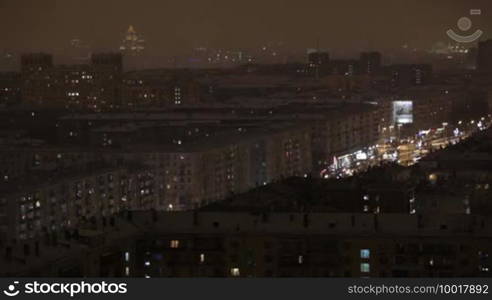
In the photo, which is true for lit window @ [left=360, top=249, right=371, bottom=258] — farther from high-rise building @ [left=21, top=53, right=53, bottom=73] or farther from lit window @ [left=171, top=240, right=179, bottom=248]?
high-rise building @ [left=21, top=53, right=53, bottom=73]

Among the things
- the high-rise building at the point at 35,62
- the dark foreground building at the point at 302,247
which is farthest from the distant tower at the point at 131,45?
the dark foreground building at the point at 302,247

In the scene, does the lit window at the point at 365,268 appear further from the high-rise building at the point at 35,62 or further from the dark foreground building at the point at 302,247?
the high-rise building at the point at 35,62

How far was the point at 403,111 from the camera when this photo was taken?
1725 centimetres

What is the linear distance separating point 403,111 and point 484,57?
8.68 metres

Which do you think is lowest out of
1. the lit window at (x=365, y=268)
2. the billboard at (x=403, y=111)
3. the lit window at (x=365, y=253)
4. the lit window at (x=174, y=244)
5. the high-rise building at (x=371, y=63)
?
the lit window at (x=365, y=268)

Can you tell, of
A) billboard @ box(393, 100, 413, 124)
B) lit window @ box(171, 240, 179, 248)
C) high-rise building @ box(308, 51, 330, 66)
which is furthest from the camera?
high-rise building @ box(308, 51, 330, 66)

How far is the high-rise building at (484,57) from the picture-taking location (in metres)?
25.3

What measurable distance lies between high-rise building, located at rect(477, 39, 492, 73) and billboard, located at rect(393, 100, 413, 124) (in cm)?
804

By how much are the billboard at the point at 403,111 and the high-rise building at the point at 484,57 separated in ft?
26.4

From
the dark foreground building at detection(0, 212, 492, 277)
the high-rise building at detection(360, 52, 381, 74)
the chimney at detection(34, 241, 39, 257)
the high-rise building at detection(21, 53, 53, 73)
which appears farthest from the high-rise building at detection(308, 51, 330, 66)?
the chimney at detection(34, 241, 39, 257)

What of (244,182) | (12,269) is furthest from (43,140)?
(12,269)

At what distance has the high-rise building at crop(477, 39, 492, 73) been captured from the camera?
25.3m

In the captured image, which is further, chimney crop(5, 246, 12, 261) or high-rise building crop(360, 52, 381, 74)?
high-rise building crop(360, 52, 381, 74)

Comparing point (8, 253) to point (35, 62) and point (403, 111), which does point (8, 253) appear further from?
point (35, 62)
